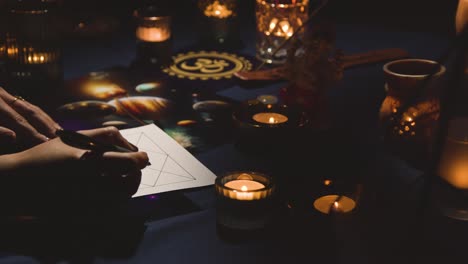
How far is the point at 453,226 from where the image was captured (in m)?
0.81

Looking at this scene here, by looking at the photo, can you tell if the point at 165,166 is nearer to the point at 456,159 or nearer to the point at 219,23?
the point at 456,159

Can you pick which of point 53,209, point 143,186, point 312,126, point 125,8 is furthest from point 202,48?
point 53,209

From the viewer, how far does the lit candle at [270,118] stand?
101cm

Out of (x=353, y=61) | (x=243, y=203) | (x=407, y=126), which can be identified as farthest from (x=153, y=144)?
(x=353, y=61)

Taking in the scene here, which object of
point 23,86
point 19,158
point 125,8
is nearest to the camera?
point 19,158

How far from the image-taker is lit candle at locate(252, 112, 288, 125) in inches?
39.8

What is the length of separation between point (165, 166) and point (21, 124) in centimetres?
23

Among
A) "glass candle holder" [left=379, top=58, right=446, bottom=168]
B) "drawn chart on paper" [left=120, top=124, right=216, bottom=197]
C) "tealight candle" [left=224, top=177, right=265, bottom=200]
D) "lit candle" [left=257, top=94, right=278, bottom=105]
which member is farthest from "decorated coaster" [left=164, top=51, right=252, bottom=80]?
"tealight candle" [left=224, top=177, right=265, bottom=200]

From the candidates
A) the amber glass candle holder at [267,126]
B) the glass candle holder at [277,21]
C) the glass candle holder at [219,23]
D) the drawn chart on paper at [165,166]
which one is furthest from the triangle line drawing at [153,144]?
the glass candle holder at [219,23]

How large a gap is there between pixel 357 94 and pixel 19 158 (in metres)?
0.80

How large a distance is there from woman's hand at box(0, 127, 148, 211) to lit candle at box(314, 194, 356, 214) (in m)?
0.25

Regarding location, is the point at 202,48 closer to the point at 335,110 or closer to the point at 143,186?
the point at 335,110

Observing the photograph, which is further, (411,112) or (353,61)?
(353,61)

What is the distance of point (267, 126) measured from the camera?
3.20 ft
